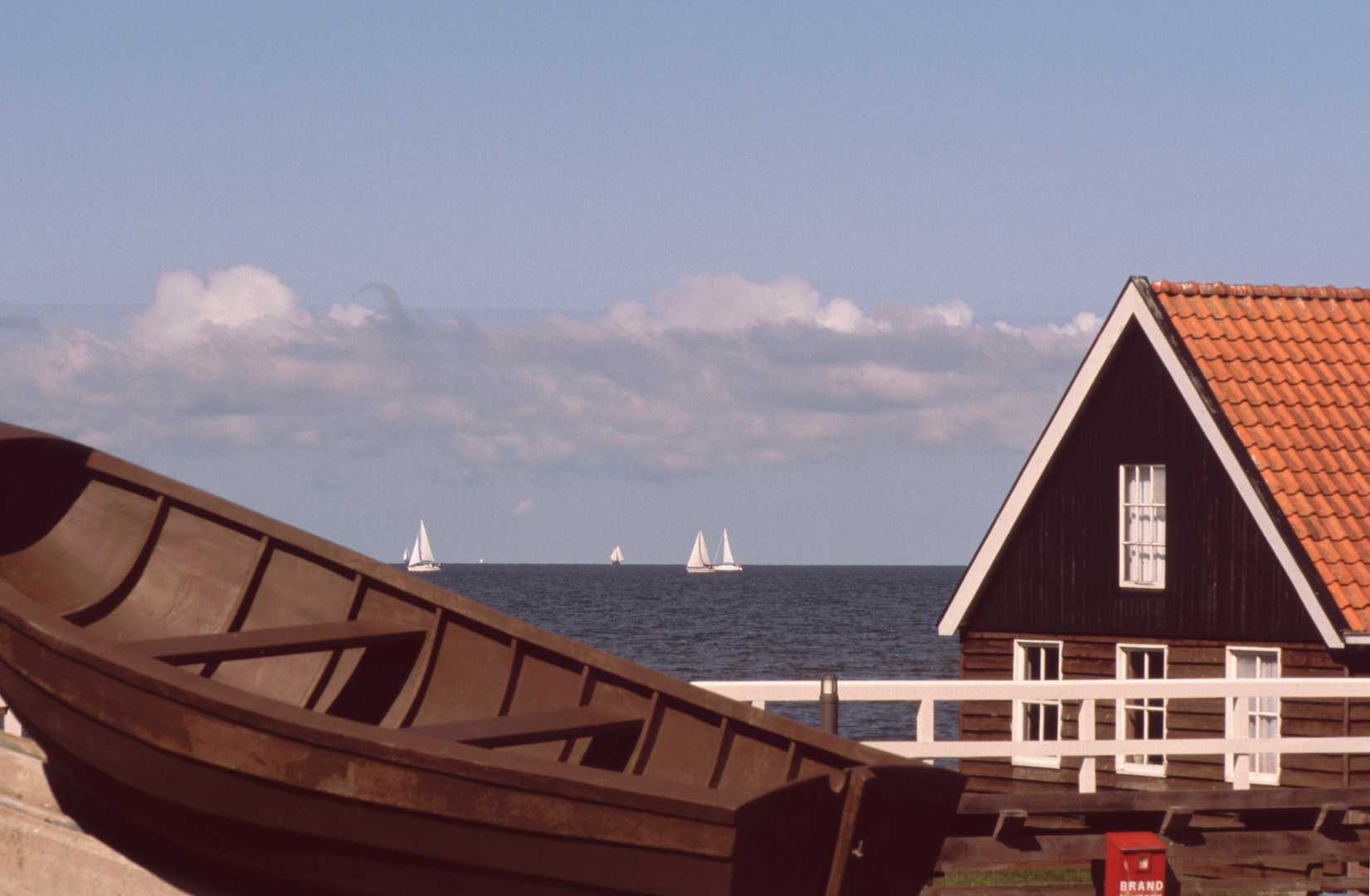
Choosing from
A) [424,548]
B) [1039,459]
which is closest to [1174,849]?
[1039,459]

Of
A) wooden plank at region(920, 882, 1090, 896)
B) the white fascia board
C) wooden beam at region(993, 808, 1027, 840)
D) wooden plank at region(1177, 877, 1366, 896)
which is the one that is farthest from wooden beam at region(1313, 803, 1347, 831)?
the white fascia board

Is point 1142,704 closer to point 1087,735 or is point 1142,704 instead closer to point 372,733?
point 1087,735

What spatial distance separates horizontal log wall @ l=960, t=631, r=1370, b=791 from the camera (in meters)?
16.1

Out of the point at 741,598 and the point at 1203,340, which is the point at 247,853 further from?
the point at 741,598

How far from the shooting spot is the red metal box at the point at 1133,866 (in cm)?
934

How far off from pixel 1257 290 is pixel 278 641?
14.8 m

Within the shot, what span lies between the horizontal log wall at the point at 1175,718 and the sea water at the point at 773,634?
5.38 metres

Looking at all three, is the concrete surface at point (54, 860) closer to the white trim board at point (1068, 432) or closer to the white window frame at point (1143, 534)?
the white trim board at point (1068, 432)

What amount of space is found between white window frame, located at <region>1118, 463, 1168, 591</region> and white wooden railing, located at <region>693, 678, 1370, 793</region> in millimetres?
6161

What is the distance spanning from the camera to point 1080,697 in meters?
10.8

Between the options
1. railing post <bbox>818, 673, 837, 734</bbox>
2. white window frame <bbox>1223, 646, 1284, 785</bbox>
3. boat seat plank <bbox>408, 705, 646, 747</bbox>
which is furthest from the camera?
white window frame <bbox>1223, 646, 1284, 785</bbox>

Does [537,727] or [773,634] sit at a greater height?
Result: [773,634]

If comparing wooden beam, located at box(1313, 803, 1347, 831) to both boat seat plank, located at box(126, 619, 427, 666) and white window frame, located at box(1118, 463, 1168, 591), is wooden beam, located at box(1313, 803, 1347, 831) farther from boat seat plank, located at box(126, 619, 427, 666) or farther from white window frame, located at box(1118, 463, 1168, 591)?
white window frame, located at box(1118, 463, 1168, 591)

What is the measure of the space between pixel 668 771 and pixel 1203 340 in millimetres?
12145
